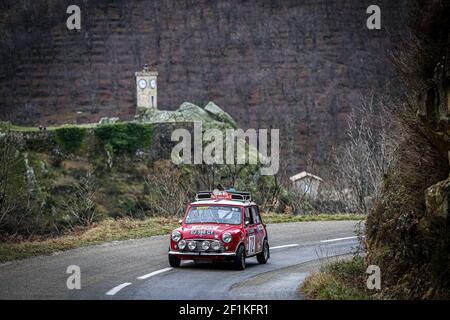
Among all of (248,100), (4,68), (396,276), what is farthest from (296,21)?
(396,276)

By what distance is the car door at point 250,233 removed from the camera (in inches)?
750

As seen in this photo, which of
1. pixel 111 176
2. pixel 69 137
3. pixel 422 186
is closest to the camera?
pixel 422 186

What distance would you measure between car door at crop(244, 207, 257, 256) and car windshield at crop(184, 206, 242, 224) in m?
0.26

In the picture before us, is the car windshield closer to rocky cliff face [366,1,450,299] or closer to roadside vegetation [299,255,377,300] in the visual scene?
roadside vegetation [299,255,377,300]

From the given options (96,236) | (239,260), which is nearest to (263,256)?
(239,260)

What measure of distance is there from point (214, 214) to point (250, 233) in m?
1.04

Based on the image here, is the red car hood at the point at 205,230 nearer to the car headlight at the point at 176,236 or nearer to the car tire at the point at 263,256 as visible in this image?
the car headlight at the point at 176,236

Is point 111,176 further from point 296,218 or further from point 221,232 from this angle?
point 221,232

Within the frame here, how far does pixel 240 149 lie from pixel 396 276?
134 feet

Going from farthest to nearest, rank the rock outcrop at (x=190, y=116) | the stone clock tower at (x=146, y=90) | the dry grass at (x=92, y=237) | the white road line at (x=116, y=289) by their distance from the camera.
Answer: the stone clock tower at (x=146, y=90) → the rock outcrop at (x=190, y=116) → the dry grass at (x=92, y=237) → the white road line at (x=116, y=289)

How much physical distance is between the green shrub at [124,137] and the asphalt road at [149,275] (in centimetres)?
4022

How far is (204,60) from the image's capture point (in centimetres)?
16125

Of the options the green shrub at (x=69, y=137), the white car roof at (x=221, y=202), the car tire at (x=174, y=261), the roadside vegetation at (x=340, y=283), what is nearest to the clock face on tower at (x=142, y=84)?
the green shrub at (x=69, y=137)

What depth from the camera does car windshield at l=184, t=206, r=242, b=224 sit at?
1938 centimetres
